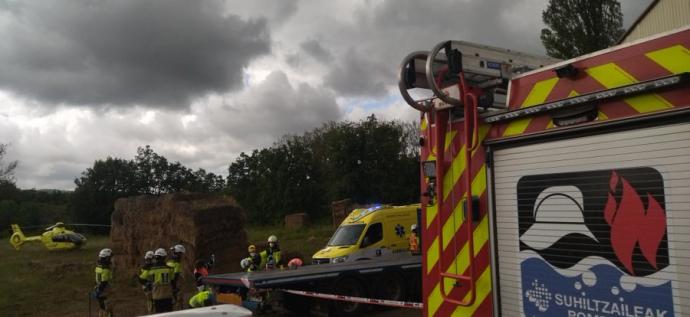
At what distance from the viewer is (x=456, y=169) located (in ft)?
12.6

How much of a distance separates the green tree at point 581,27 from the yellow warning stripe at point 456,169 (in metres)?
30.7

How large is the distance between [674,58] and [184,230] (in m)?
16.9

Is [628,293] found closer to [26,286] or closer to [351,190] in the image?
[26,286]

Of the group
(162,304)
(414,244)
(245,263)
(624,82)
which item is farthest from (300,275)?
(624,82)

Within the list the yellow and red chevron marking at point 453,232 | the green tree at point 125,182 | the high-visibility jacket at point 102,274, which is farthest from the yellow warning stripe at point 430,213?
the green tree at point 125,182

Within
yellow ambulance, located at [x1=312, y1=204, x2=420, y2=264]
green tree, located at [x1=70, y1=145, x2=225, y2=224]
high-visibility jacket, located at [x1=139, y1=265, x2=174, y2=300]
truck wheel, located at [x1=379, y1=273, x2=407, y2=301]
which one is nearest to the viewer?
high-visibility jacket, located at [x1=139, y1=265, x2=174, y2=300]

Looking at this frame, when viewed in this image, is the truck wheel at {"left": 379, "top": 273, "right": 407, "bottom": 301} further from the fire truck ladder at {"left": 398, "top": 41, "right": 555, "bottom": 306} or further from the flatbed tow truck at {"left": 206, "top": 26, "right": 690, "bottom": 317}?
the fire truck ladder at {"left": 398, "top": 41, "right": 555, "bottom": 306}

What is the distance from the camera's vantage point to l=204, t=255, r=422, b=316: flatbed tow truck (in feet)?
29.8

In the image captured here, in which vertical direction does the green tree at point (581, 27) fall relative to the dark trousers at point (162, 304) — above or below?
above

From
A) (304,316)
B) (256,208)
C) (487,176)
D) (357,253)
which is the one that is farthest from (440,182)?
(256,208)

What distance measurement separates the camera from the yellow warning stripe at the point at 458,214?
371cm

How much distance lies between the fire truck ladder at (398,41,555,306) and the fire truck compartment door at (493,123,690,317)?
0.24m

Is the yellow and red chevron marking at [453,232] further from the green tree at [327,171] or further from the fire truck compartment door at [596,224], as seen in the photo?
the green tree at [327,171]

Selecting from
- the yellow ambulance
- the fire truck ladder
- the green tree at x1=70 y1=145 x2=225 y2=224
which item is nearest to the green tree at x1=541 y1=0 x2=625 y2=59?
the yellow ambulance
